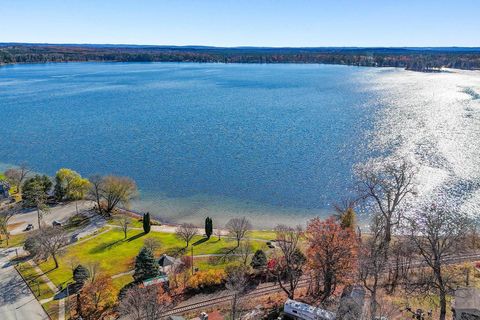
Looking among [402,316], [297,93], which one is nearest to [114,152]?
[402,316]

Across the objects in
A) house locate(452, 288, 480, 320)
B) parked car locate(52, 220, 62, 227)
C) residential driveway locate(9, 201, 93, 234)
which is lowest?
residential driveway locate(9, 201, 93, 234)

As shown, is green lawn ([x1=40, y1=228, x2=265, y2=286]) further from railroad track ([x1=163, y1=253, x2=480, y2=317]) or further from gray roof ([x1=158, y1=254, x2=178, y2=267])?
railroad track ([x1=163, y1=253, x2=480, y2=317])

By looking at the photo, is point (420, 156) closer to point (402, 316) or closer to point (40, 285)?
point (402, 316)

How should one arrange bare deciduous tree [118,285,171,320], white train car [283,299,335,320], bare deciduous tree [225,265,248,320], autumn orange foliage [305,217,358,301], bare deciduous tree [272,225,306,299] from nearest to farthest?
bare deciduous tree [118,285,171,320] < white train car [283,299,335,320] < bare deciduous tree [225,265,248,320] < autumn orange foliage [305,217,358,301] < bare deciduous tree [272,225,306,299]

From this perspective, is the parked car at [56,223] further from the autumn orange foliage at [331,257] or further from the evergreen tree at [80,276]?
the autumn orange foliage at [331,257]

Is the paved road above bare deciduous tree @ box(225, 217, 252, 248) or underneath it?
underneath

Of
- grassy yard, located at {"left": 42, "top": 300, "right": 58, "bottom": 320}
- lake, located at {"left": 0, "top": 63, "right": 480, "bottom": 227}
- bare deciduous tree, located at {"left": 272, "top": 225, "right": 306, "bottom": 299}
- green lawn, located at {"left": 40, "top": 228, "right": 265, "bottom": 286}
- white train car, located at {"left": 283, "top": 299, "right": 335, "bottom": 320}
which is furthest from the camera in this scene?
lake, located at {"left": 0, "top": 63, "right": 480, "bottom": 227}

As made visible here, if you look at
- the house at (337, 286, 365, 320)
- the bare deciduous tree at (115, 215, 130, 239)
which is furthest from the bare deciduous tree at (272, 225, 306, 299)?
the bare deciduous tree at (115, 215, 130, 239)
